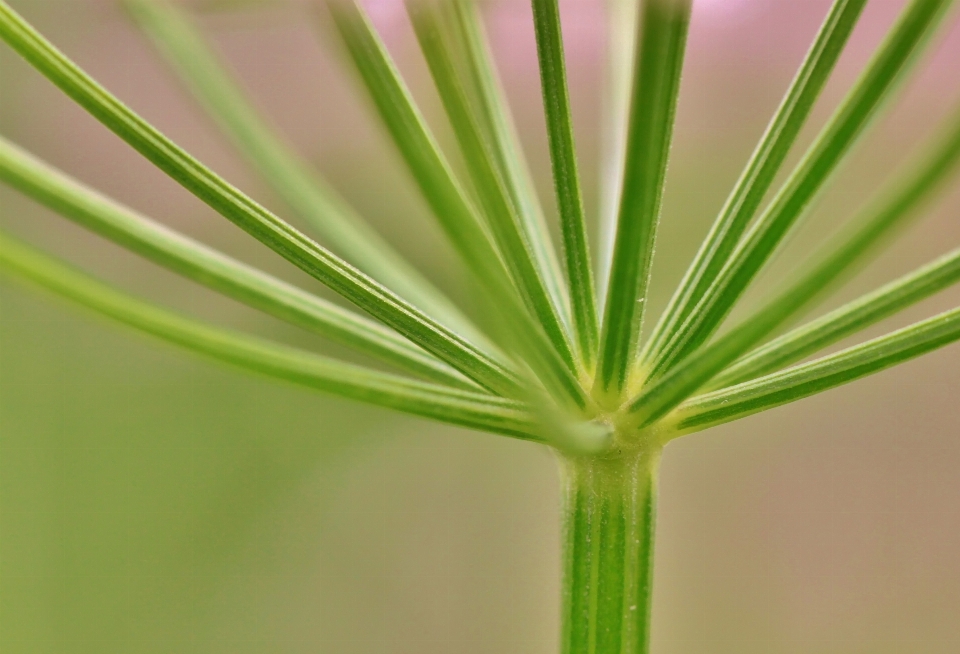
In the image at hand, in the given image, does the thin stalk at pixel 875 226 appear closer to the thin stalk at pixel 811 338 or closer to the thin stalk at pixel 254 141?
the thin stalk at pixel 811 338

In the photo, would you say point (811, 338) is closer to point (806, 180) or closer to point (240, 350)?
point (806, 180)

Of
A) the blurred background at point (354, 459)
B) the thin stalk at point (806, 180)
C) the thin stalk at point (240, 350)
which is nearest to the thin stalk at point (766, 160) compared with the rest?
the thin stalk at point (806, 180)

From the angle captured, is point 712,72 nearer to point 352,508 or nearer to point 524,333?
point 352,508

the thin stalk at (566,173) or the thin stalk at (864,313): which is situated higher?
the thin stalk at (566,173)

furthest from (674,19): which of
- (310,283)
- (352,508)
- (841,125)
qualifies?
(352,508)

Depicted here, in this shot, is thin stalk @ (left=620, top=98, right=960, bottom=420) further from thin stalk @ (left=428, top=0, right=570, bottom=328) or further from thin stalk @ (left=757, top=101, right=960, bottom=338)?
thin stalk @ (left=428, top=0, right=570, bottom=328)
